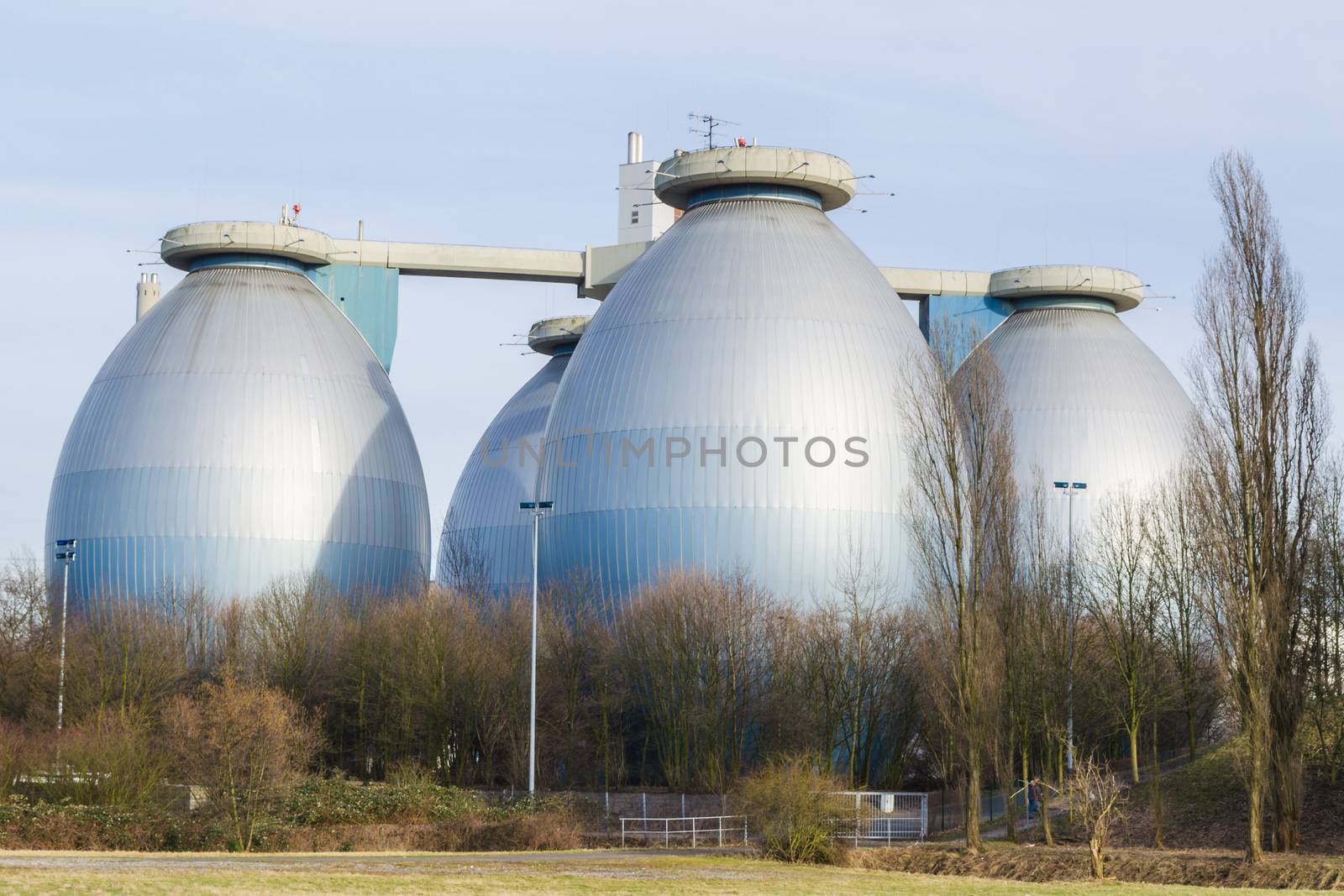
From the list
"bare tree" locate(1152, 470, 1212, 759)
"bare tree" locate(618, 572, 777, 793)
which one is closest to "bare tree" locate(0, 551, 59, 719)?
"bare tree" locate(618, 572, 777, 793)

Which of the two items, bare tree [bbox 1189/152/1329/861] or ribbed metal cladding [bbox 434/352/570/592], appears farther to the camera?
ribbed metal cladding [bbox 434/352/570/592]

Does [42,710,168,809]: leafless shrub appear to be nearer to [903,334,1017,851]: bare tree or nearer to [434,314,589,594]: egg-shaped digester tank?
[903,334,1017,851]: bare tree

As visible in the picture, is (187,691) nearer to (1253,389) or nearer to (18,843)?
(18,843)

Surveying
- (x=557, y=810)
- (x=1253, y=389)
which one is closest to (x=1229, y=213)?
(x=1253, y=389)

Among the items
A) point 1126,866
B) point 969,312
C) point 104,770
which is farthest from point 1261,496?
point 969,312

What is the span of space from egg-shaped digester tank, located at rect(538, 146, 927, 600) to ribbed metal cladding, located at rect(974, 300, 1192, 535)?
11632 mm

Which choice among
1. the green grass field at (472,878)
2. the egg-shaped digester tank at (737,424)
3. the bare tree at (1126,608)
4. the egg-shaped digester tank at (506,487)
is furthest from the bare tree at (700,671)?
the egg-shaped digester tank at (506,487)

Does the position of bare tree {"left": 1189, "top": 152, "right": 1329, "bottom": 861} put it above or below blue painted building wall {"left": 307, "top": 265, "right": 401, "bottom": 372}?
below

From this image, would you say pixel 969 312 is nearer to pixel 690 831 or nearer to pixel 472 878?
pixel 690 831

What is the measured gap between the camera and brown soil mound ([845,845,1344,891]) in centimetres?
3384

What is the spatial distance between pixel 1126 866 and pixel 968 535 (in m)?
14.6

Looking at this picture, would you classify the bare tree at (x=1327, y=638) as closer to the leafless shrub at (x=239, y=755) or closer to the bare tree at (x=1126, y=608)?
the bare tree at (x=1126, y=608)

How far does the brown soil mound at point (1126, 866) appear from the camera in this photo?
3384 centimetres

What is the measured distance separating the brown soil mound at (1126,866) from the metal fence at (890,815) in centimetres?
363
